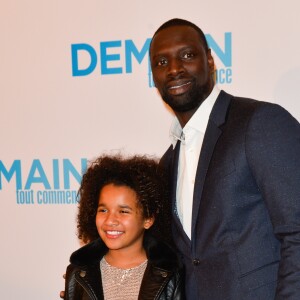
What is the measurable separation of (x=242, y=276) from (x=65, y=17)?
1517 millimetres

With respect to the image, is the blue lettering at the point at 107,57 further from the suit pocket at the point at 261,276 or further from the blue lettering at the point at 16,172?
the suit pocket at the point at 261,276

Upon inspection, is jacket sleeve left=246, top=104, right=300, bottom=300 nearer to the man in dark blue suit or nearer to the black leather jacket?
the man in dark blue suit

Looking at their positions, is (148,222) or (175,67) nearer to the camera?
(175,67)

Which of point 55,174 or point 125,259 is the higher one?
point 55,174

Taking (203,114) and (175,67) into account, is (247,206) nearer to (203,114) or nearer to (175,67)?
(203,114)

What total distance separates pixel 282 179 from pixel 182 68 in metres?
0.51

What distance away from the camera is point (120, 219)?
169 centimetres

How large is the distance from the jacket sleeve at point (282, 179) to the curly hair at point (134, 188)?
49 centimetres

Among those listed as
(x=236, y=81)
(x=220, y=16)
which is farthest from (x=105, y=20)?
(x=236, y=81)

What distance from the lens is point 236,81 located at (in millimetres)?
2141

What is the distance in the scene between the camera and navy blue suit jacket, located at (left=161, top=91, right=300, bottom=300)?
4.32 ft

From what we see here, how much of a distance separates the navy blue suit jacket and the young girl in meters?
0.14

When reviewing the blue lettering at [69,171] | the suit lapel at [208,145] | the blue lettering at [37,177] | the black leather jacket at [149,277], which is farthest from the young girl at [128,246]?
the blue lettering at [37,177]

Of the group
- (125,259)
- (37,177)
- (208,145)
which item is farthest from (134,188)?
(37,177)
